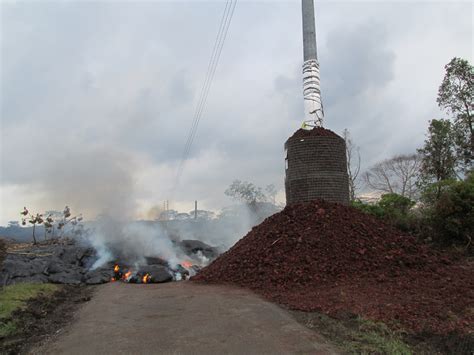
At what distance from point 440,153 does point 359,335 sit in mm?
22238

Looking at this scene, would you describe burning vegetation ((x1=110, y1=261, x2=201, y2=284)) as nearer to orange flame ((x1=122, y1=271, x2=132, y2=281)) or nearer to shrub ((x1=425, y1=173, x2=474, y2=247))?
orange flame ((x1=122, y1=271, x2=132, y2=281))

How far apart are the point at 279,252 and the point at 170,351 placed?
5.65 meters

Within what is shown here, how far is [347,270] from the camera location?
29.7 ft

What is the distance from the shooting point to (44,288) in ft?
36.6

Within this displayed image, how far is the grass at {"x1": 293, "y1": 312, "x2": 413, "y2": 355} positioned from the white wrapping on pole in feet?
30.4

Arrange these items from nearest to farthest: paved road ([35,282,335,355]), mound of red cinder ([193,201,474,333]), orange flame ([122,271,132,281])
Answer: paved road ([35,282,335,355]), mound of red cinder ([193,201,474,333]), orange flame ([122,271,132,281])

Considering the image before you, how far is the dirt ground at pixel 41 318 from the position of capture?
6.00 metres

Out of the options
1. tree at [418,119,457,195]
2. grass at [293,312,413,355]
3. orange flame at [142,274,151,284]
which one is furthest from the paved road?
tree at [418,119,457,195]

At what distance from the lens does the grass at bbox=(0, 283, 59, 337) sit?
22.5ft

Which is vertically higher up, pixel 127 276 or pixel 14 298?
pixel 127 276

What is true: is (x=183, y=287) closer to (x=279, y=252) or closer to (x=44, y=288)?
(x=279, y=252)

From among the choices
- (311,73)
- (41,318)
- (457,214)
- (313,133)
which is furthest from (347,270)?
(311,73)

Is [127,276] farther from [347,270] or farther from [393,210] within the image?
[393,210]

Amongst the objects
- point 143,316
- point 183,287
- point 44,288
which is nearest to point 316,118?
point 183,287
